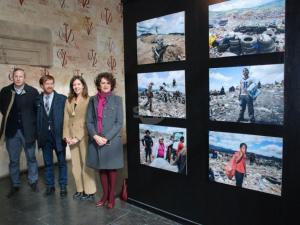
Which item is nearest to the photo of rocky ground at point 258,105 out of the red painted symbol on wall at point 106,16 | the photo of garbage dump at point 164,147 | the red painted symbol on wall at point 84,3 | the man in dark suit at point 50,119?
the photo of garbage dump at point 164,147

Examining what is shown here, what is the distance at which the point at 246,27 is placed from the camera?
79.2 inches

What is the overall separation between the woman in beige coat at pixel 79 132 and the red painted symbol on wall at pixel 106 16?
2847 millimetres

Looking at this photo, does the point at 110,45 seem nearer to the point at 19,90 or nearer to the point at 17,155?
the point at 19,90

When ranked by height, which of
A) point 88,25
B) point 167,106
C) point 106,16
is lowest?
point 167,106

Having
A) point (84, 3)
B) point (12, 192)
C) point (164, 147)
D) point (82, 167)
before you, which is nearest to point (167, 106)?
point (164, 147)

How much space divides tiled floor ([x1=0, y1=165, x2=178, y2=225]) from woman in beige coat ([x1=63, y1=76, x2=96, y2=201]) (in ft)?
0.67

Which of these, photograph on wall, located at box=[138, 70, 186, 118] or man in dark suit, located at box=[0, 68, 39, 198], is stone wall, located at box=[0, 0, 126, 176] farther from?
photograph on wall, located at box=[138, 70, 186, 118]

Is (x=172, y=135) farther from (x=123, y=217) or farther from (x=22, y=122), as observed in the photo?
(x=22, y=122)

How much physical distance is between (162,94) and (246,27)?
2.94ft

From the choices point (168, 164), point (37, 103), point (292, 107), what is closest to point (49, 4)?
point (37, 103)

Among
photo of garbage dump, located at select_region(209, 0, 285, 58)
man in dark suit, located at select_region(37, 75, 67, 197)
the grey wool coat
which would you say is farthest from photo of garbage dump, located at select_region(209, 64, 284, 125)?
man in dark suit, located at select_region(37, 75, 67, 197)

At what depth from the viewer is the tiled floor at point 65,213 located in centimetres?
263

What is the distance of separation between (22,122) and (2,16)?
5.46 ft

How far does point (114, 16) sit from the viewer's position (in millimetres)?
5836
